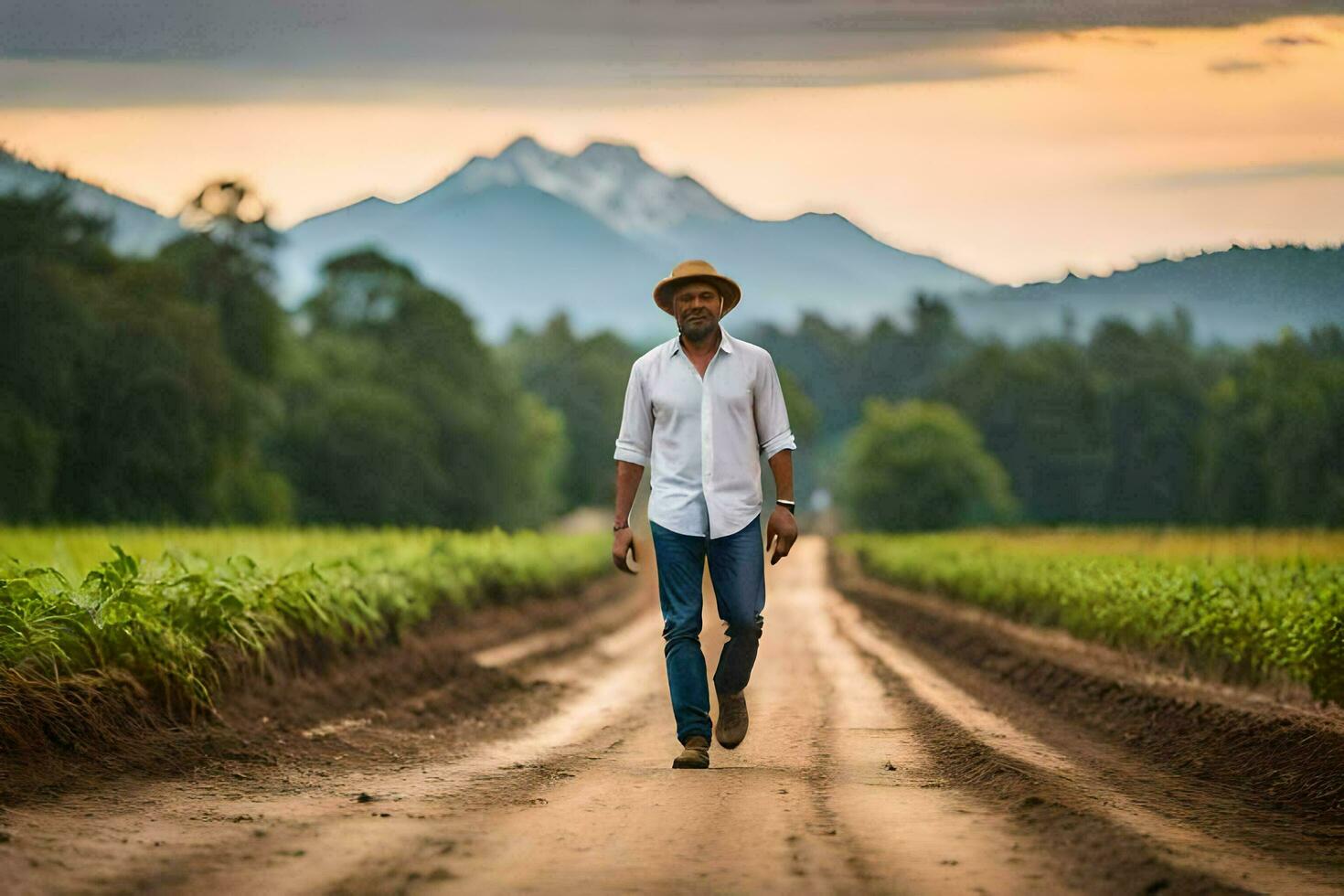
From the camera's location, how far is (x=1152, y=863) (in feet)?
19.4

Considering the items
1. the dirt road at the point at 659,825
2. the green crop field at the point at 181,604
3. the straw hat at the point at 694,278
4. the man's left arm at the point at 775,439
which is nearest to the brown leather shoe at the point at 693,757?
the dirt road at the point at 659,825

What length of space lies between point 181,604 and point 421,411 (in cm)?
6305

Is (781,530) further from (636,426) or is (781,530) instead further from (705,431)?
(636,426)

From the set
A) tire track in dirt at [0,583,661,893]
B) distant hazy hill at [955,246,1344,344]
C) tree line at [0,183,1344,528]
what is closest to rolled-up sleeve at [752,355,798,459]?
tire track in dirt at [0,583,661,893]

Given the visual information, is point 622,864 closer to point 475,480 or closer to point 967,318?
point 475,480

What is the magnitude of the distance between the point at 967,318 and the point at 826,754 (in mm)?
171872

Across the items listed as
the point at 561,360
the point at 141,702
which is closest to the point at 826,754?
the point at 141,702

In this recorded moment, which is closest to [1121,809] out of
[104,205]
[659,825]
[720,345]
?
[659,825]

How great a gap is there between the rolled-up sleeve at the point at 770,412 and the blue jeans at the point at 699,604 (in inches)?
17.3

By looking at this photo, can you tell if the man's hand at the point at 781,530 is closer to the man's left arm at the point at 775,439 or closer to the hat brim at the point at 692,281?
the man's left arm at the point at 775,439

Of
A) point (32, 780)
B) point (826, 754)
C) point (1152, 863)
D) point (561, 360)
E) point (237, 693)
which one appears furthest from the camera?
point (561, 360)

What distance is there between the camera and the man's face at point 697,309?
9.09m

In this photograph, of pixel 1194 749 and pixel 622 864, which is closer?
pixel 622 864

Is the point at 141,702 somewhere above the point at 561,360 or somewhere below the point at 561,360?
below
